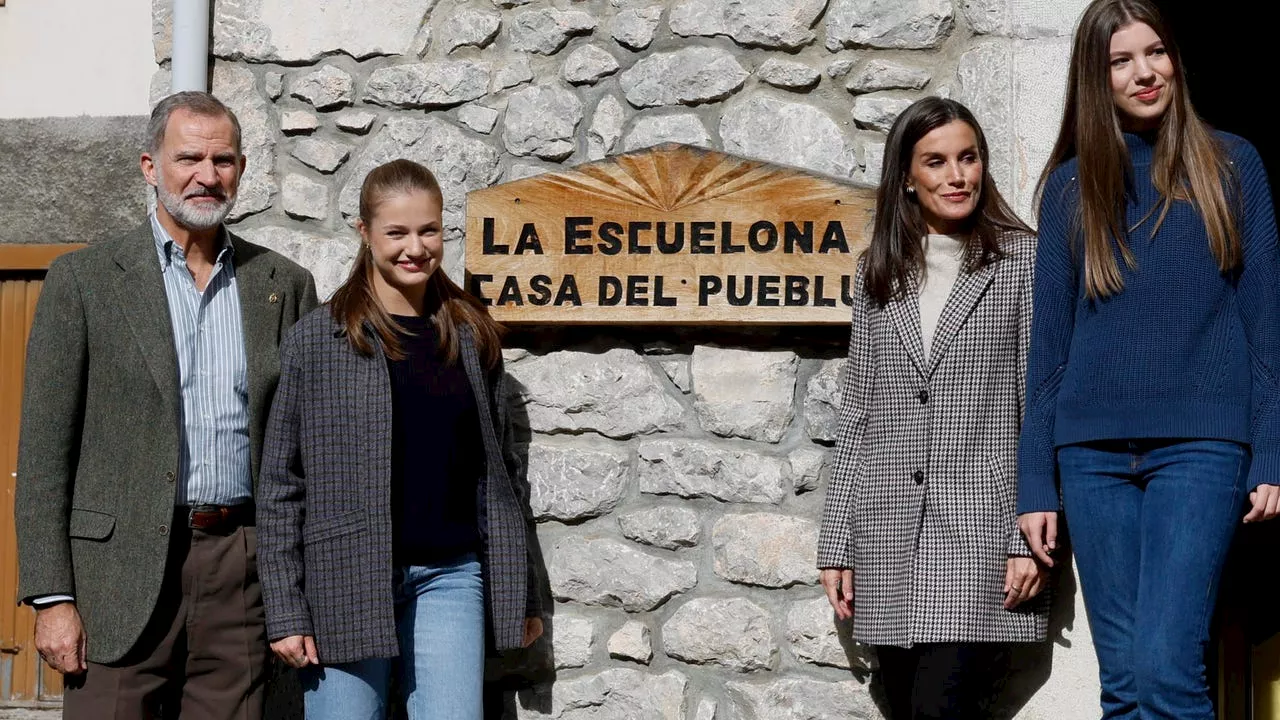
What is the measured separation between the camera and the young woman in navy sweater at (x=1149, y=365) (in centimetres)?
270

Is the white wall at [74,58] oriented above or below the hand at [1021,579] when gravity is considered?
above

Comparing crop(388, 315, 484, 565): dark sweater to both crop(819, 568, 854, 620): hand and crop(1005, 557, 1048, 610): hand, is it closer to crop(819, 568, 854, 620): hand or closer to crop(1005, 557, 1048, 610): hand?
crop(819, 568, 854, 620): hand

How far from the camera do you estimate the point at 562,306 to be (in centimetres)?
367

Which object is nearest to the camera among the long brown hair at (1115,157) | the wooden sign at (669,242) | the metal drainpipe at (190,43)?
the long brown hair at (1115,157)

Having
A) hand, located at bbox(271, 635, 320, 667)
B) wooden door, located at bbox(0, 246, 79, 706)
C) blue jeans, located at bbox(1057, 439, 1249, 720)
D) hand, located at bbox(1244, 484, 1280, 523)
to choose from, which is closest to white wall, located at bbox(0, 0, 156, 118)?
wooden door, located at bbox(0, 246, 79, 706)

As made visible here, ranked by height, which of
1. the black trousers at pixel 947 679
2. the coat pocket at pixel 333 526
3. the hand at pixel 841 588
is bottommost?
the black trousers at pixel 947 679

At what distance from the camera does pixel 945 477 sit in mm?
3078

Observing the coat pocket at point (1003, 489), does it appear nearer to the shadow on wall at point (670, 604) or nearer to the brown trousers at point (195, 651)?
the shadow on wall at point (670, 604)

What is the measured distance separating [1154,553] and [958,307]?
685mm

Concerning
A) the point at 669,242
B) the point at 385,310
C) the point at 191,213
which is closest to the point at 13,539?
the point at 191,213

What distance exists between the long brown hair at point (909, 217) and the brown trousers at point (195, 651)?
5.01 ft

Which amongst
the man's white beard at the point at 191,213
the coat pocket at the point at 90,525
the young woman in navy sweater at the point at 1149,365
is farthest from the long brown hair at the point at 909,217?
the coat pocket at the point at 90,525

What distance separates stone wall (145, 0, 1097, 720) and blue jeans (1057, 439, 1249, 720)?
57cm

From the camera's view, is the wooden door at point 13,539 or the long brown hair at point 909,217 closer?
the long brown hair at point 909,217
